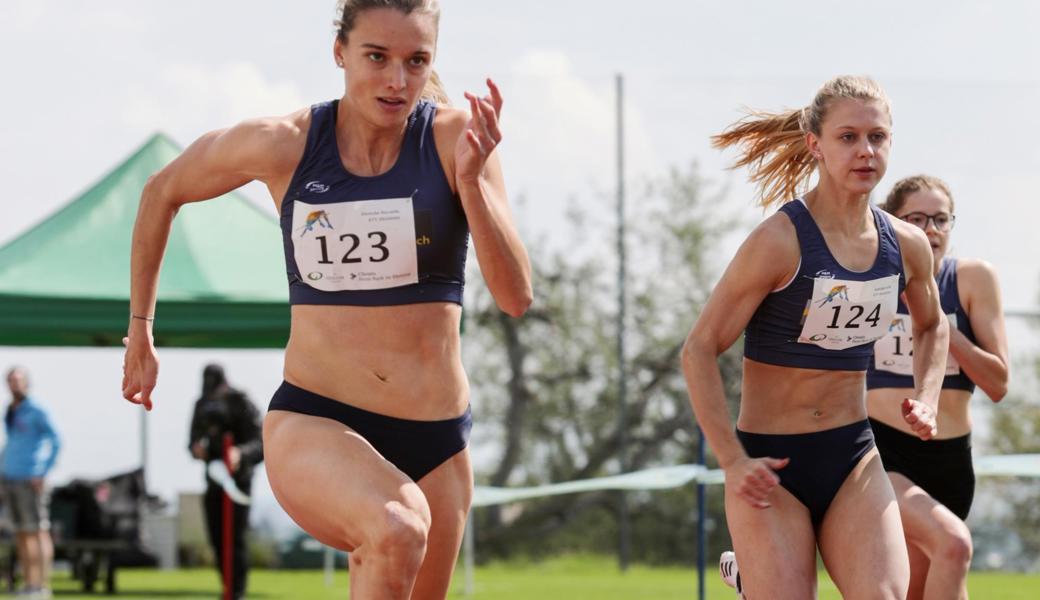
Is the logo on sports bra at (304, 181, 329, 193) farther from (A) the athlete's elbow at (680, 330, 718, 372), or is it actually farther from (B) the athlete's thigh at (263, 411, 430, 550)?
(A) the athlete's elbow at (680, 330, 718, 372)

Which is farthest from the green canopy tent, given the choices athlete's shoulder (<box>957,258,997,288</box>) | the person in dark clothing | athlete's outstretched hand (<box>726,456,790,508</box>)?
athlete's outstretched hand (<box>726,456,790,508</box>)

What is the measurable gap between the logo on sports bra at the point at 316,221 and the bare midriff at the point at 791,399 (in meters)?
1.23

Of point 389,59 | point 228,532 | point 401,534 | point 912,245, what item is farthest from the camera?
point 228,532

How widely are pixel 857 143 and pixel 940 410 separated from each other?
6.04ft

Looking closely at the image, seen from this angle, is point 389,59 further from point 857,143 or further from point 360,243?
point 857,143

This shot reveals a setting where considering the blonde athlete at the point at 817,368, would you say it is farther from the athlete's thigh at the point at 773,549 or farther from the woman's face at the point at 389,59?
the woman's face at the point at 389,59

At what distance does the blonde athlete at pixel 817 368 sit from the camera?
3.94 metres

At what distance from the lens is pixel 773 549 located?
3.94 metres

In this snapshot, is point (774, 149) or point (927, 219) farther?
point (927, 219)

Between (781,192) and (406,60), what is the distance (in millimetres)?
1589

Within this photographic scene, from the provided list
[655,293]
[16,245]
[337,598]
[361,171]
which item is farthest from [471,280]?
[361,171]

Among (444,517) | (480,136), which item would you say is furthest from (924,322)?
(480,136)

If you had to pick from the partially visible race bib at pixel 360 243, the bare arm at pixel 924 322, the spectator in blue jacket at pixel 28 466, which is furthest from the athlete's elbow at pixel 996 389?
the spectator in blue jacket at pixel 28 466

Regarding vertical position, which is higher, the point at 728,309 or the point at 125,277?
the point at 125,277
